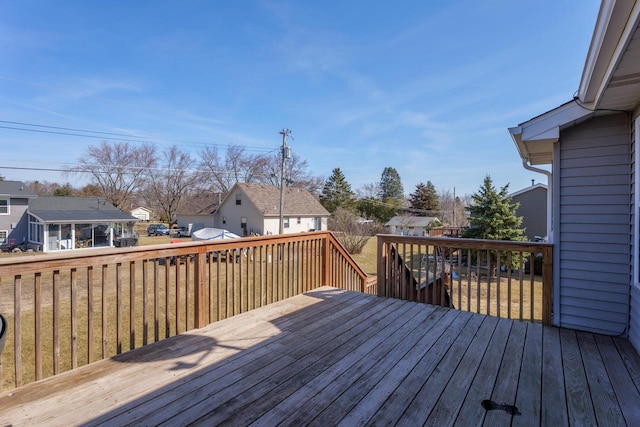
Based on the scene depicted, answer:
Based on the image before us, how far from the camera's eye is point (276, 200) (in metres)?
24.0

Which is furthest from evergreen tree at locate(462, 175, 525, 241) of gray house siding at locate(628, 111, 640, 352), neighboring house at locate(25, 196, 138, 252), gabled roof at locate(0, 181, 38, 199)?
gabled roof at locate(0, 181, 38, 199)

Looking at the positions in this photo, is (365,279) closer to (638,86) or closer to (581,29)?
(638,86)

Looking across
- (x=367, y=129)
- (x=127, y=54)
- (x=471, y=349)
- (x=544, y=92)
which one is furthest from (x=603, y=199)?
(x=367, y=129)

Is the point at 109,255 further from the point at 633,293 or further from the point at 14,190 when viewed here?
the point at 14,190

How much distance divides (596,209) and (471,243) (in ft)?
3.70

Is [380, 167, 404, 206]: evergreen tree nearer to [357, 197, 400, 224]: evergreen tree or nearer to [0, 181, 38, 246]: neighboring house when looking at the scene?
[357, 197, 400, 224]: evergreen tree

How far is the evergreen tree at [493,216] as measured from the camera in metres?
12.7

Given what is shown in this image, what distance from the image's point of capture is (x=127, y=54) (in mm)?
12734

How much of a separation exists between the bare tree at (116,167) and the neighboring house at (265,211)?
28.8 ft

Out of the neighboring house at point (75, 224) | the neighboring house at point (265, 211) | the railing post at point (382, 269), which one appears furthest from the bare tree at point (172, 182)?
the railing post at point (382, 269)

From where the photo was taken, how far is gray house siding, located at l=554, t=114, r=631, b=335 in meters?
2.88

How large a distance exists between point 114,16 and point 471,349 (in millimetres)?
11819

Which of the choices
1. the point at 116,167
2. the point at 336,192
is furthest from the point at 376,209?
the point at 116,167

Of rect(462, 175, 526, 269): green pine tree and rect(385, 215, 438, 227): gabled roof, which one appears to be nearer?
rect(462, 175, 526, 269): green pine tree
